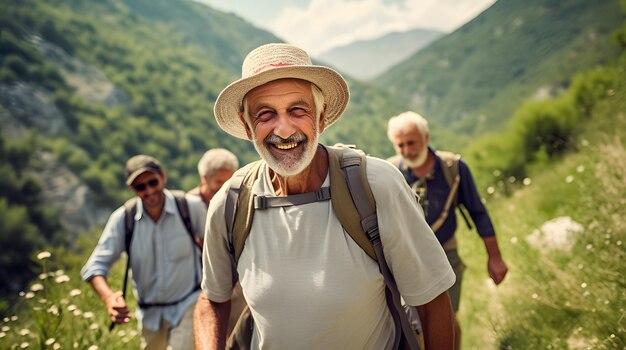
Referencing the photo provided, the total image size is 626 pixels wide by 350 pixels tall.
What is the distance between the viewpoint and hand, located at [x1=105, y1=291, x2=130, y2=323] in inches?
102

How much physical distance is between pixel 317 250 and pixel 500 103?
387 ft

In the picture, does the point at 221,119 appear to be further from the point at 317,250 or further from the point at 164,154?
the point at 164,154

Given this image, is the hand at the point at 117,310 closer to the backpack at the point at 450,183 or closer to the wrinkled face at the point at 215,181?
the wrinkled face at the point at 215,181

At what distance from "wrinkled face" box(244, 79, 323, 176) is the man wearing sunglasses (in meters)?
2.07

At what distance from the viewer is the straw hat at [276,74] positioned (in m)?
1.45

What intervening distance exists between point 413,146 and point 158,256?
2369mm

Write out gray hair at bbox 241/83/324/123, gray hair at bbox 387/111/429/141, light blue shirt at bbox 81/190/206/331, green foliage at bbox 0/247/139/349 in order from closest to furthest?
gray hair at bbox 241/83/324/123, green foliage at bbox 0/247/139/349, light blue shirt at bbox 81/190/206/331, gray hair at bbox 387/111/429/141

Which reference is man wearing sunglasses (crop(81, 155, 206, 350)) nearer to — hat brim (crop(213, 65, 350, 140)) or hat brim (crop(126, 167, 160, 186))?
hat brim (crop(126, 167, 160, 186))

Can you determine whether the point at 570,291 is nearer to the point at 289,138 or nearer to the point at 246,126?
the point at 289,138

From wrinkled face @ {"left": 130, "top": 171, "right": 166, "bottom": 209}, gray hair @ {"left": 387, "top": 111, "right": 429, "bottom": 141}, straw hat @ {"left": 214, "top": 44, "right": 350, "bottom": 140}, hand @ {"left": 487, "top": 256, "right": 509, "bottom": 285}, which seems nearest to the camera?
straw hat @ {"left": 214, "top": 44, "right": 350, "bottom": 140}

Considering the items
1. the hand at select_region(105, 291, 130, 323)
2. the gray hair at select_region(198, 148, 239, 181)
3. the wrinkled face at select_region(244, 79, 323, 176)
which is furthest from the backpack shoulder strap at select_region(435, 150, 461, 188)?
the hand at select_region(105, 291, 130, 323)

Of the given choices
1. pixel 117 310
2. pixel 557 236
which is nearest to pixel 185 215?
pixel 117 310

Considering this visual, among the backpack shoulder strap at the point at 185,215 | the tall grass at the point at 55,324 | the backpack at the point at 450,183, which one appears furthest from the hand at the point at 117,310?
the backpack at the point at 450,183

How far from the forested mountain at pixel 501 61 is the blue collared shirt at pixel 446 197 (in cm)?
7449
